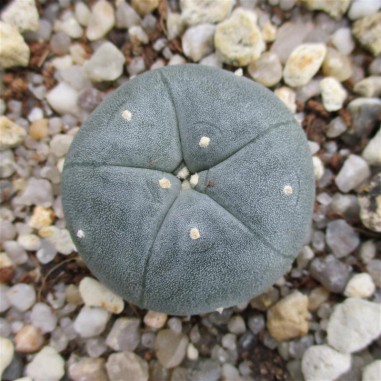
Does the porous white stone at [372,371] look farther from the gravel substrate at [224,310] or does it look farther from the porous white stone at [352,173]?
the porous white stone at [352,173]

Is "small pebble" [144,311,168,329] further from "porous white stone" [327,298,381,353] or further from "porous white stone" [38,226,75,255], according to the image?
"porous white stone" [327,298,381,353]

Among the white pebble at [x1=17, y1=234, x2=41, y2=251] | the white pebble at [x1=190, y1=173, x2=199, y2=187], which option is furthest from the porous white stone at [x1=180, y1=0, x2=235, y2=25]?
the white pebble at [x1=17, y1=234, x2=41, y2=251]

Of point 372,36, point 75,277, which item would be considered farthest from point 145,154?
point 372,36

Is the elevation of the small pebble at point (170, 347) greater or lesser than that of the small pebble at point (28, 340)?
greater

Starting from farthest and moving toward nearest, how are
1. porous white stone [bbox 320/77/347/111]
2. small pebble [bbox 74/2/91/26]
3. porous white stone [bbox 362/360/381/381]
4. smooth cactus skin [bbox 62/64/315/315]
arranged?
small pebble [bbox 74/2/91/26]
porous white stone [bbox 320/77/347/111]
porous white stone [bbox 362/360/381/381]
smooth cactus skin [bbox 62/64/315/315]

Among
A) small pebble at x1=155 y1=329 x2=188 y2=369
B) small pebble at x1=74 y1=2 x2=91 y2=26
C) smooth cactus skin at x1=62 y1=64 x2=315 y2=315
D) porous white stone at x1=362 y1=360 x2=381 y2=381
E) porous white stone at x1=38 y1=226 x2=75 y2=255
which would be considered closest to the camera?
smooth cactus skin at x1=62 y1=64 x2=315 y2=315

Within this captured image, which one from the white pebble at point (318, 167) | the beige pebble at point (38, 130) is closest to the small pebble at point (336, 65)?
Answer: the white pebble at point (318, 167)

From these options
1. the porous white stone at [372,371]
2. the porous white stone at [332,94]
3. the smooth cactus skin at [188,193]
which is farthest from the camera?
the porous white stone at [332,94]

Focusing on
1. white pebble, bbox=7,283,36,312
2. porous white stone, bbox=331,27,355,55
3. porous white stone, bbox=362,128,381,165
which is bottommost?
white pebble, bbox=7,283,36,312

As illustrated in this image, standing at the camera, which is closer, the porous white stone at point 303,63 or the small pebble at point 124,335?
the small pebble at point 124,335
